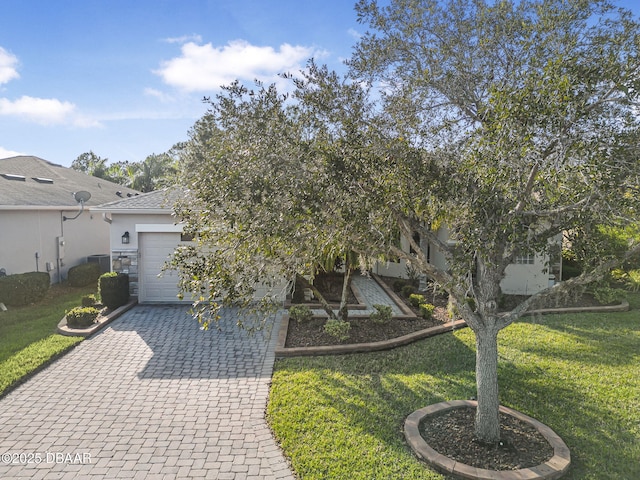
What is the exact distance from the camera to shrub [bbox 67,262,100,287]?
1489cm

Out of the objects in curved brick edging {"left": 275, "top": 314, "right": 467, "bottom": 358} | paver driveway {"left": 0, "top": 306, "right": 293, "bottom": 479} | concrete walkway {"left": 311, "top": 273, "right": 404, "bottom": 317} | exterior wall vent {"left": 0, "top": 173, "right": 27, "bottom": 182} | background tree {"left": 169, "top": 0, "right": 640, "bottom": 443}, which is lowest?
paver driveway {"left": 0, "top": 306, "right": 293, "bottom": 479}

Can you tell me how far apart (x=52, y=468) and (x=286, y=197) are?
4209mm

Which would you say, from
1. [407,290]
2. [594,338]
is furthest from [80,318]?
[594,338]

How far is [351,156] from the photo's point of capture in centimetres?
479

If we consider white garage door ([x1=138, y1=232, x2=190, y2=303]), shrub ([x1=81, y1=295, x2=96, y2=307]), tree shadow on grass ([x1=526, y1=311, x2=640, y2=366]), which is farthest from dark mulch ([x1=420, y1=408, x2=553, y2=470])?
shrub ([x1=81, y1=295, x2=96, y2=307])

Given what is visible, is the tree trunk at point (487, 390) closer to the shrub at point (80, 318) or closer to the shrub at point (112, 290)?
the shrub at point (80, 318)

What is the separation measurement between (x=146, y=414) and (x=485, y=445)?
477 centimetres

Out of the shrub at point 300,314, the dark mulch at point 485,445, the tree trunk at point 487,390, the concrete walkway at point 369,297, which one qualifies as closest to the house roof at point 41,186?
the shrub at point 300,314

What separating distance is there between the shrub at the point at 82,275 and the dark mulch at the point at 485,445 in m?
14.0

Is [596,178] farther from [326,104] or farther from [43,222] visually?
[43,222]

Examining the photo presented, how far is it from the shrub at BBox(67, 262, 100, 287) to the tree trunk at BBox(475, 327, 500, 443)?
1460cm

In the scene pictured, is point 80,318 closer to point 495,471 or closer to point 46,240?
point 46,240

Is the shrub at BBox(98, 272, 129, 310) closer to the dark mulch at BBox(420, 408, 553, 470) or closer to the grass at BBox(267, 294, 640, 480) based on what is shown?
the grass at BBox(267, 294, 640, 480)

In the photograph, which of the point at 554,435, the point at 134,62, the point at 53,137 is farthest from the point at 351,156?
the point at 53,137
